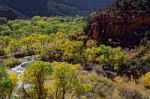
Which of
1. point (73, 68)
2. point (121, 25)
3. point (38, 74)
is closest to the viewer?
point (38, 74)

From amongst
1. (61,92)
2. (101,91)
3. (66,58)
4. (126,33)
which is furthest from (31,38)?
(61,92)

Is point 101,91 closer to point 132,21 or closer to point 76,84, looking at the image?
point 76,84

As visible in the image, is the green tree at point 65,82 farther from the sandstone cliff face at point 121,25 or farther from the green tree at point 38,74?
the sandstone cliff face at point 121,25

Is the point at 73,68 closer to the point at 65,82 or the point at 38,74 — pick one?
the point at 65,82

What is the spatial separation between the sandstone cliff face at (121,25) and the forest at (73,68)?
2.70 metres

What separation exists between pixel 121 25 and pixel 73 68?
5508 centimetres

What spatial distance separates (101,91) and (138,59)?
29.2m

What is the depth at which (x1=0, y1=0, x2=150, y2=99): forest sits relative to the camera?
2810 inches

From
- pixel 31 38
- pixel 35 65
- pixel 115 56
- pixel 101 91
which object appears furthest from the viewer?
pixel 31 38

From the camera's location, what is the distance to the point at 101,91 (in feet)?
285

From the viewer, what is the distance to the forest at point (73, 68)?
2810 inches

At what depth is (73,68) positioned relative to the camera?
76.6m

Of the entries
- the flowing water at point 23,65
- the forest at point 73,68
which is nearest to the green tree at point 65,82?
the forest at point 73,68

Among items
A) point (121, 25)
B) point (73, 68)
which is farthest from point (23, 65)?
point (73, 68)
